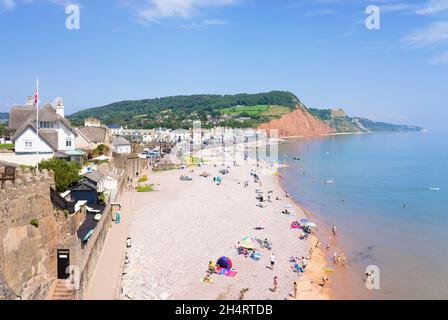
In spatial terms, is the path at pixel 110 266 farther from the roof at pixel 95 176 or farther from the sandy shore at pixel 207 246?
the roof at pixel 95 176

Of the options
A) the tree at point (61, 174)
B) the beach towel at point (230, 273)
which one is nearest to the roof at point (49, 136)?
the tree at point (61, 174)

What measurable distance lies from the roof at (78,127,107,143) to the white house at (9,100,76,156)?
13.7m

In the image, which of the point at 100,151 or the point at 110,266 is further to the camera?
the point at 100,151

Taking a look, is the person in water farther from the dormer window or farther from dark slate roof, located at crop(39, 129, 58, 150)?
→ the dormer window

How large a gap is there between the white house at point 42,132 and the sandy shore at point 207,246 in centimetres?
767

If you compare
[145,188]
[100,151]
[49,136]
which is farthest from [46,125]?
[145,188]

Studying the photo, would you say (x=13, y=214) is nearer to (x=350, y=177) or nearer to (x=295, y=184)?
(x=295, y=184)

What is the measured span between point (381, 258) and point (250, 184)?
26772 millimetres

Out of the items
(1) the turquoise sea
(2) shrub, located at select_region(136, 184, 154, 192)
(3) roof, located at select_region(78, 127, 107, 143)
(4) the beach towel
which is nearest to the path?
(4) the beach towel

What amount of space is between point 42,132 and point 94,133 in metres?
20.8

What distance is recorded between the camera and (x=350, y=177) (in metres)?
62.1

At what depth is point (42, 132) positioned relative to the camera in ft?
108

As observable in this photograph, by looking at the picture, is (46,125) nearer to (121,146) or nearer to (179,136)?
(121,146)

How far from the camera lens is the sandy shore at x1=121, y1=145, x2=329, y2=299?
1822cm
